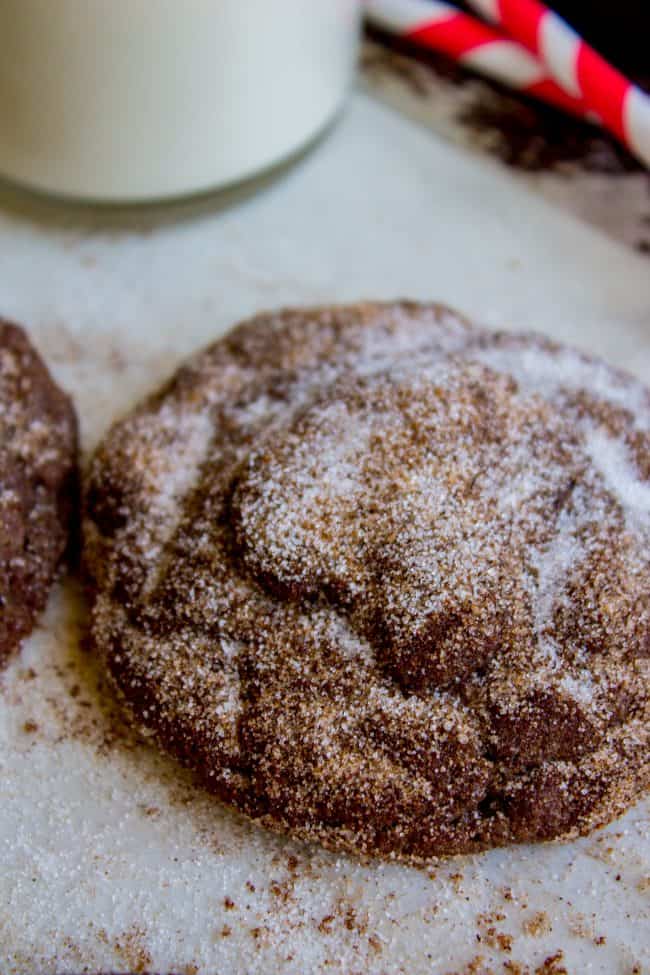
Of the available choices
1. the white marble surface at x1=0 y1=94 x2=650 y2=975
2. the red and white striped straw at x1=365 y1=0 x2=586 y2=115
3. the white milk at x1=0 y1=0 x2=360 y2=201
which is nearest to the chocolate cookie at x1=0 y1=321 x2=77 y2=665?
the white marble surface at x1=0 y1=94 x2=650 y2=975

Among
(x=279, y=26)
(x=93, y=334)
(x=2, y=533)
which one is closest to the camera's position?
(x=2, y=533)

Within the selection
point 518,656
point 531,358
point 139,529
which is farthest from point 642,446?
point 139,529

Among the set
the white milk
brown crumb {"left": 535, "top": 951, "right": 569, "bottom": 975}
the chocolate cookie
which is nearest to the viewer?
brown crumb {"left": 535, "top": 951, "right": 569, "bottom": 975}

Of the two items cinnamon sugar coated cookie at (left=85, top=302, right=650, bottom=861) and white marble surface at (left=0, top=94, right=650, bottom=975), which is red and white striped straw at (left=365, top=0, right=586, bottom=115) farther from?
cinnamon sugar coated cookie at (left=85, top=302, right=650, bottom=861)

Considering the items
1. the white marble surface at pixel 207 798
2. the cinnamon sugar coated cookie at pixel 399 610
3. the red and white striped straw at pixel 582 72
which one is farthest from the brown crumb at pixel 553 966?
the red and white striped straw at pixel 582 72

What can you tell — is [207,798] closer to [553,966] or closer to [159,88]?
[553,966]

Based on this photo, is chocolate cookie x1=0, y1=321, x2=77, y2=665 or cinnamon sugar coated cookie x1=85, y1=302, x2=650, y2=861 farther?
chocolate cookie x1=0, y1=321, x2=77, y2=665

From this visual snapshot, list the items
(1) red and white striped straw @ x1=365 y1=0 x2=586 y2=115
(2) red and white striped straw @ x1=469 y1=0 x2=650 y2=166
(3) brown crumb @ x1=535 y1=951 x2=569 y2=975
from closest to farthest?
1. (3) brown crumb @ x1=535 y1=951 x2=569 y2=975
2. (2) red and white striped straw @ x1=469 y1=0 x2=650 y2=166
3. (1) red and white striped straw @ x1=365 y1=0 x2=586 y2=115

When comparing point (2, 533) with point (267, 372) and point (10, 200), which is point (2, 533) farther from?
point (10, 200)

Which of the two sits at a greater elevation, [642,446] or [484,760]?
[642,446]
